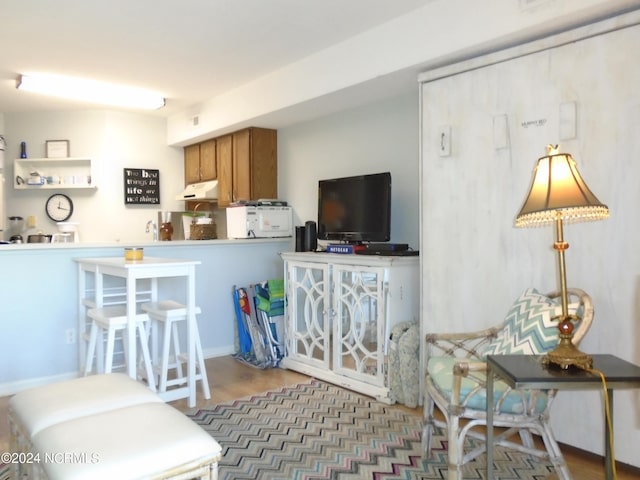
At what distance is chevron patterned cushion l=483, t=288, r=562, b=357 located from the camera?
1.86 metres

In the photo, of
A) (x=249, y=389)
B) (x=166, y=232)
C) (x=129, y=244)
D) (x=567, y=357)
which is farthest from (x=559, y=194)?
(x=166, y=232)

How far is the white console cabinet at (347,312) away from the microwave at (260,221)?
0.80m

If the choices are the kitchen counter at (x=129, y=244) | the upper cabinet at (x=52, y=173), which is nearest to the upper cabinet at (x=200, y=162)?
the upper cabinet at (x=52, y=173)

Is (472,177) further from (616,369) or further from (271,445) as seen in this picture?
(271,445)

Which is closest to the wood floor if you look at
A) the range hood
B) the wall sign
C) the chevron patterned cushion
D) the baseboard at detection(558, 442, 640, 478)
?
the baseboard at detection(558, 442, 640, 478)

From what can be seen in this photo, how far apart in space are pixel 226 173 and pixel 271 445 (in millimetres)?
3185

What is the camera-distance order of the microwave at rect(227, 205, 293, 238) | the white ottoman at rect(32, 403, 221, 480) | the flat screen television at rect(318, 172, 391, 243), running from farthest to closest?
the microwave at rect(227, 205, 293, 238), the flat screen television at rect(318, 172, 391, 243), the white ottoman at rect(32, 403, 221, 480)

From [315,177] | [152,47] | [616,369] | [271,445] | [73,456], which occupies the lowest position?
[271,445]

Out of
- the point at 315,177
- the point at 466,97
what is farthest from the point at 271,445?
the point at 315,177

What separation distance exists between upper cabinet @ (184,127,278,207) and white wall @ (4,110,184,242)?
1071mm

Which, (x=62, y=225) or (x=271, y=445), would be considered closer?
(x=271, y=445)

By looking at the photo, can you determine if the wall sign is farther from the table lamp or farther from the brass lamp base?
the brass lamp base

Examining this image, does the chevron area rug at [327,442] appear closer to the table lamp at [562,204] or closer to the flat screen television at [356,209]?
the table lamp at [562,204]

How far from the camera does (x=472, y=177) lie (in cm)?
269
